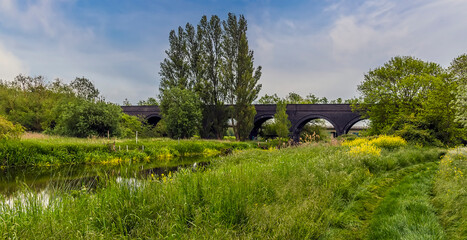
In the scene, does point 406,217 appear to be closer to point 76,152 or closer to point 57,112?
point 76,152

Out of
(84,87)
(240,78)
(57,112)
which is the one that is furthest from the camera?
(84,87)

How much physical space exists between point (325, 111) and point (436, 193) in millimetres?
25703

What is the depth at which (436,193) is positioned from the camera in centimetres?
488

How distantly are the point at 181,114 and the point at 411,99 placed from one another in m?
19.2

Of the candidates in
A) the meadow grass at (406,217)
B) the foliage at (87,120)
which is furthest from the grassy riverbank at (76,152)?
the meadow grass at (406,217)

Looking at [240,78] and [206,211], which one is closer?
[206,211]

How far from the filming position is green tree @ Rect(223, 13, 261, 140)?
2552 centimetres

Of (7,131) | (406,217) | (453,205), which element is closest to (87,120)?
(7,131)

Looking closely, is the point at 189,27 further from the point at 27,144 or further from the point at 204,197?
the point at 204,197

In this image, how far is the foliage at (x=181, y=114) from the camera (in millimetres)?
23562

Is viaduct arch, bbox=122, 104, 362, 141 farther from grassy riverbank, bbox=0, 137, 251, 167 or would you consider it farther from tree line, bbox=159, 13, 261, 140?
grassy riverbank, bbox=0, 137, 251, 167

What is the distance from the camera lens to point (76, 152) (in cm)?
1287

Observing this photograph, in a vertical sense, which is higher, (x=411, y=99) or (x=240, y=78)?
(x=240, y=78)

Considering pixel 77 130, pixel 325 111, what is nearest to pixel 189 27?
pixel 77 130
